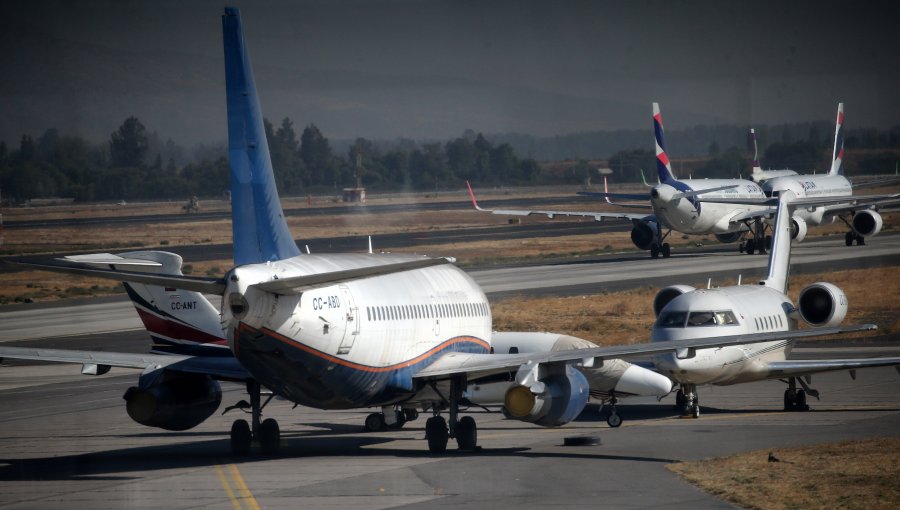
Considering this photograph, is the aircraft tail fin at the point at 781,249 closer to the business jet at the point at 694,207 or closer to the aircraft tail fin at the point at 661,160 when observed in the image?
the business jet at the point at 694,207

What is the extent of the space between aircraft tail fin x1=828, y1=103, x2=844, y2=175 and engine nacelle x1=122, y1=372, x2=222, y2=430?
168 ft

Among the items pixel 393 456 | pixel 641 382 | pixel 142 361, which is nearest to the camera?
pixel 393 456

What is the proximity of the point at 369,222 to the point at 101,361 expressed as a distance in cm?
6457

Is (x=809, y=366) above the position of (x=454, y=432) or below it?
above

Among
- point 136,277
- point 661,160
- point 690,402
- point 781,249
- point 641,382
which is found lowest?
point 690,402

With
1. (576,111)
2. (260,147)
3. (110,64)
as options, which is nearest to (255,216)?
(260,147)

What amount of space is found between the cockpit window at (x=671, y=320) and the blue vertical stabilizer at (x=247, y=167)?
43.9ft

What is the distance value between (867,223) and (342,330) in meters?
74.3

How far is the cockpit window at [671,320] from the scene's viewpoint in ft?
116

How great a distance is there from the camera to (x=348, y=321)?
87.7 feet

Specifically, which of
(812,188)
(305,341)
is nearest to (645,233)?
(812,188)

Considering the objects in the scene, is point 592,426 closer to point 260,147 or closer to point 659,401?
point 659,401

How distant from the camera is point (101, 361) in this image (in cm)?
3020

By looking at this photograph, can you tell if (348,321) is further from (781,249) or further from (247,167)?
(781,249)
